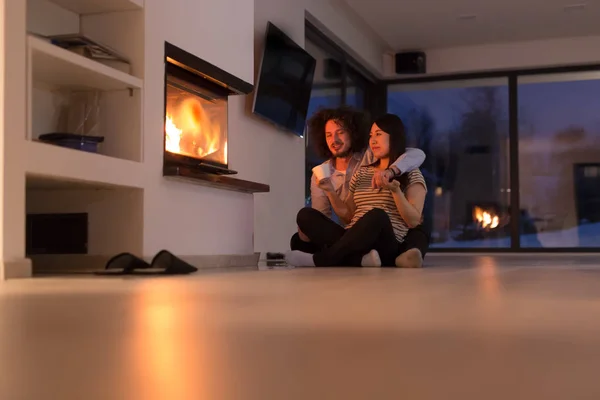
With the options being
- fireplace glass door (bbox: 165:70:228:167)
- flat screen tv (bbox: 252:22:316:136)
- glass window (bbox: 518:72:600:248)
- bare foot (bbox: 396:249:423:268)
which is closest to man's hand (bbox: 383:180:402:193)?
bare foot (bbox: 396:249:423:268)

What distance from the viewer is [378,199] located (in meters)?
3.45

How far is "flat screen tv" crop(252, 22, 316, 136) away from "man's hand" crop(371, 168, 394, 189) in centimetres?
118

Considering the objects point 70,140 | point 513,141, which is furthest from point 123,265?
point 513,141

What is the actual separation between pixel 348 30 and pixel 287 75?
5.92 feet

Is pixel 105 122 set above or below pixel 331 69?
below

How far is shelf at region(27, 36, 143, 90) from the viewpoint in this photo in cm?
226

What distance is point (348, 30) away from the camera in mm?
6270

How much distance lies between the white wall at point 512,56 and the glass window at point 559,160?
0.35 meters

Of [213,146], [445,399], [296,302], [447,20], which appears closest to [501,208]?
[447,20]

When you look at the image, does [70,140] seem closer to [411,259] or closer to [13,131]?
[13,131]

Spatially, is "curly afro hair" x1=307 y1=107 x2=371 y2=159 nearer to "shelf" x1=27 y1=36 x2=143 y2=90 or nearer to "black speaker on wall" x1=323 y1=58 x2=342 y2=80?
"shelf" x1=27 y1=36 x2=143 y2=90

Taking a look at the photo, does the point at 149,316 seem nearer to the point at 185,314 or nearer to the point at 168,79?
the point at 185,314

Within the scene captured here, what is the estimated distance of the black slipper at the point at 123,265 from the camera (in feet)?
7.76

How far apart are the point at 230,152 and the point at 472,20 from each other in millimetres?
3377
